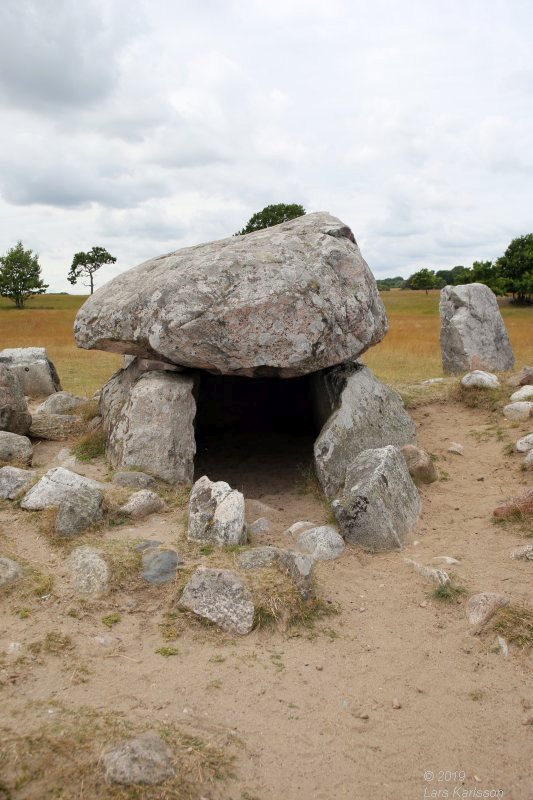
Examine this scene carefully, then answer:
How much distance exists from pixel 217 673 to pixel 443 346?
11010 mm

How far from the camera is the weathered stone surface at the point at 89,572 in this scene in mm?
5328

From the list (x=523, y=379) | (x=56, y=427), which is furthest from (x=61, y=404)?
(x=523, y=379)

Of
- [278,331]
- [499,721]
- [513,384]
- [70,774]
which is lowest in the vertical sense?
[499,721]

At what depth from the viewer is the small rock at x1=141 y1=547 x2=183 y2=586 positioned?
5461mm

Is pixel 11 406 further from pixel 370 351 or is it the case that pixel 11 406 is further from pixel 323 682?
pixel 370 351

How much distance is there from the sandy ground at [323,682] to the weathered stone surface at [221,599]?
11cm

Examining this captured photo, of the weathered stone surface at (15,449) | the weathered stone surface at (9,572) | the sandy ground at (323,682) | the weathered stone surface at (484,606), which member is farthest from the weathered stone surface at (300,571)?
the weathered stone surface at (15,449)

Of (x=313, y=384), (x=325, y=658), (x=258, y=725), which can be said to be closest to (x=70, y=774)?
(x=258, y=725)

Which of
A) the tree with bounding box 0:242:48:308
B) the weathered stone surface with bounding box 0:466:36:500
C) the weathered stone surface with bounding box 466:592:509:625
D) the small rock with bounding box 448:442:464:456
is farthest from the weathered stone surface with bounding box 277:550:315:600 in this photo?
the tree with bounding box 0:242:48:308

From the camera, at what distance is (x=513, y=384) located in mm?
10719

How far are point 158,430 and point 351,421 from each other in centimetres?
229

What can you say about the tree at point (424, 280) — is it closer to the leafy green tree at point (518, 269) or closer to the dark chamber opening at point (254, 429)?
the leafy green tree at point (518, 269)

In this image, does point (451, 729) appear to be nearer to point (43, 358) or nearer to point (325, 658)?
point (325, 658)

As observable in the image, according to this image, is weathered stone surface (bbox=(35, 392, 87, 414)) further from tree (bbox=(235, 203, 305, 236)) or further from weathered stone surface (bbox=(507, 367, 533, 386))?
tree (bbox=(235, 203, 305, 236))
